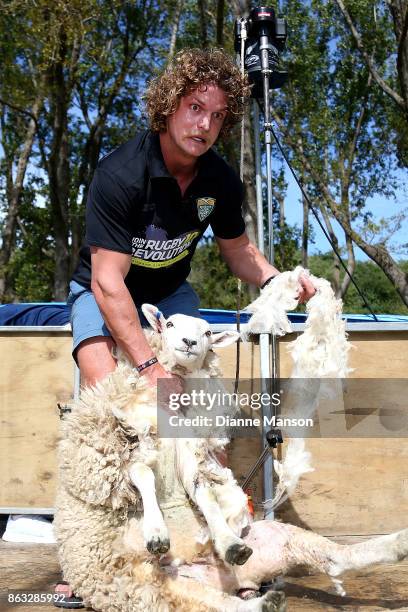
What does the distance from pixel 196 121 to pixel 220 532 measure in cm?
170

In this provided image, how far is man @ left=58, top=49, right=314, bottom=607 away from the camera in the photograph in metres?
2.79

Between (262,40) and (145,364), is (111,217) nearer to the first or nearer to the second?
(145,364)

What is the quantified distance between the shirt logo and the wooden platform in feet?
5.75

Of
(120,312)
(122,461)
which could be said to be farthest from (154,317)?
(122,461)

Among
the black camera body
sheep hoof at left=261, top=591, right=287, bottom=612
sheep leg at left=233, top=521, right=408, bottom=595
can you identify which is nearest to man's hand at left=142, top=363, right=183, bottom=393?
sheep leg at left=233, top=521, right=408, bottom=595

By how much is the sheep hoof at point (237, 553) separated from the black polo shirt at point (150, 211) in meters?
1.28

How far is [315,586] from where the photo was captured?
3029mm

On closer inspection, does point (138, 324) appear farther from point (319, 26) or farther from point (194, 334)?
point (319, 26)

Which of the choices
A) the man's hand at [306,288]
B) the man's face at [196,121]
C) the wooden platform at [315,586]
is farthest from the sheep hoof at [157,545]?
the man's face at [196,121]

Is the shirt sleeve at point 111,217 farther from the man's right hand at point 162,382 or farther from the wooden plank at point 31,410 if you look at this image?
the wooden plank at point 31,410

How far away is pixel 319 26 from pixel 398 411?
18417mm

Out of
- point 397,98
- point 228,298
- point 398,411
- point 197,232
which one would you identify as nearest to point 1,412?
point 197,232

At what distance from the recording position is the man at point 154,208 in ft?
9.15

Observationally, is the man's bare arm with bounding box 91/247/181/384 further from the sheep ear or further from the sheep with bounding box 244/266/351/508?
the sheep with bounding box 244/266/351/508
